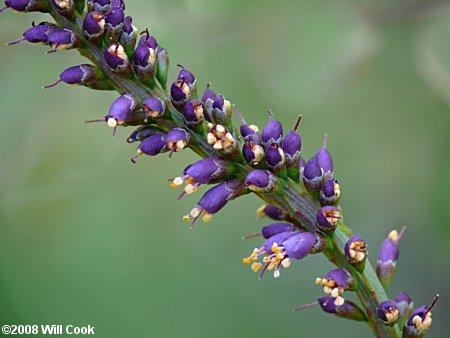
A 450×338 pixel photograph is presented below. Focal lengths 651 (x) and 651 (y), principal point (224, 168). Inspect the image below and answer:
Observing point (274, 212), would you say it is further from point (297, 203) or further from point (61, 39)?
point (61, 39)

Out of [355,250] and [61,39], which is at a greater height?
[61,39]

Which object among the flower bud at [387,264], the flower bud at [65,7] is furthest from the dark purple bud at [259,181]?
the flower bud at [65,7]

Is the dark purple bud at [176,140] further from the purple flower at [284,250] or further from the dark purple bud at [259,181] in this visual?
the purple flower at [284,250]

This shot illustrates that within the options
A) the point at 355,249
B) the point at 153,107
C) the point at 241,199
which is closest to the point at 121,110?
the point at 153,107

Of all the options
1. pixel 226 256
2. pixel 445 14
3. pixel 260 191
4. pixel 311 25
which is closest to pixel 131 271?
pixel 226 256

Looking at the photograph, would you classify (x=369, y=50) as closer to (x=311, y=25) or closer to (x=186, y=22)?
(x=311, y=25)
